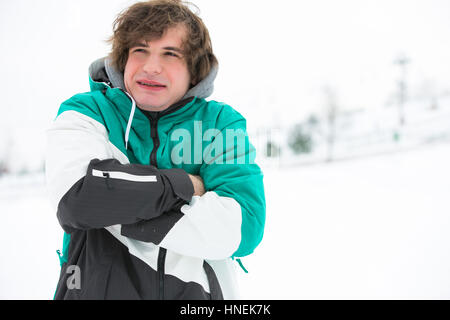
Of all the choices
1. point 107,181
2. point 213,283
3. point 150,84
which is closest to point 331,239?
point 213,283

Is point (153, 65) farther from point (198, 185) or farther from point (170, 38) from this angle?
point (198, 185)

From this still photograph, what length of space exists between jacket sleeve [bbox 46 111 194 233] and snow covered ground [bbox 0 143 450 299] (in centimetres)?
119

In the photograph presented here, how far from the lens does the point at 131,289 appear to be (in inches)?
26.2

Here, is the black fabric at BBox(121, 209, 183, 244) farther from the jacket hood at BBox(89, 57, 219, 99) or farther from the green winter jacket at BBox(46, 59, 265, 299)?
the jacket hood at BBox(89, 57, 219, 99)

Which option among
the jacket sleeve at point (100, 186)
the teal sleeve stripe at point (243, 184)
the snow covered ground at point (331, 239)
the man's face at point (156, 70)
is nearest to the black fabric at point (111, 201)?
the jacket sleeve at point (100, 186)

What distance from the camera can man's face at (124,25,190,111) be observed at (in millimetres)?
810

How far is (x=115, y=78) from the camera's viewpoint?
0.87 meters

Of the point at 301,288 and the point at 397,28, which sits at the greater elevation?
the point at 397,28

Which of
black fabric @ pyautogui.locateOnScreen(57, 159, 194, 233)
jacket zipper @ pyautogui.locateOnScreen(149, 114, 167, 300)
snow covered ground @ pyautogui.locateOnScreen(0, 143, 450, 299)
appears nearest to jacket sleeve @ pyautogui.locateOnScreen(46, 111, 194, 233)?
black fabric @ pyautogui.locateOnScreen(57, 159, 194, 233)

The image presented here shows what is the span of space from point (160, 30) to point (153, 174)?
36 cm

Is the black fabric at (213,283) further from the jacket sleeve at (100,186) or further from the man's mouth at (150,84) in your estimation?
the man's mouth at (150,84)

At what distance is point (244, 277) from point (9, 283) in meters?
1.31
